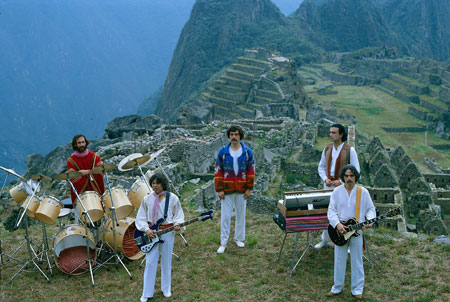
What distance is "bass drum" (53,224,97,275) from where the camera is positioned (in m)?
8.75

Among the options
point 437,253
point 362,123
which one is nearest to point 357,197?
point 437,253

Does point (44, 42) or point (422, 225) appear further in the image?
point (44, 42)

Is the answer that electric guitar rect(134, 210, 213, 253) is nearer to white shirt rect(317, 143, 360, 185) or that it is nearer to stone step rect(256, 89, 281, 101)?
white shirt rect(317, 143, 360, 185)

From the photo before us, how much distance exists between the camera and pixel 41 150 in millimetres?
68938

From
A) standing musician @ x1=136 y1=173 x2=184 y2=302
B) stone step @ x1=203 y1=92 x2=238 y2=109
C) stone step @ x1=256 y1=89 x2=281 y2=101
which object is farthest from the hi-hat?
stone step @ x1=203 y1=92 x2=238 y2=109

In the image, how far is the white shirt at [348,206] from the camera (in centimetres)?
691

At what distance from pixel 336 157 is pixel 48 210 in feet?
18.7

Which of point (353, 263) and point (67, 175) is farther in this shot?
point (67, 175)

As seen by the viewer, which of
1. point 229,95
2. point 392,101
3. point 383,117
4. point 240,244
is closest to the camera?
point 240,244

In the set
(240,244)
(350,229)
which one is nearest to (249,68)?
(240,244)

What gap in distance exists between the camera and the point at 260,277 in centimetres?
824

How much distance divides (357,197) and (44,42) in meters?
100

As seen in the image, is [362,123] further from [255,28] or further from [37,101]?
[255,28]

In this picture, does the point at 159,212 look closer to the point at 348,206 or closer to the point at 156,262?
the point at 156,262
